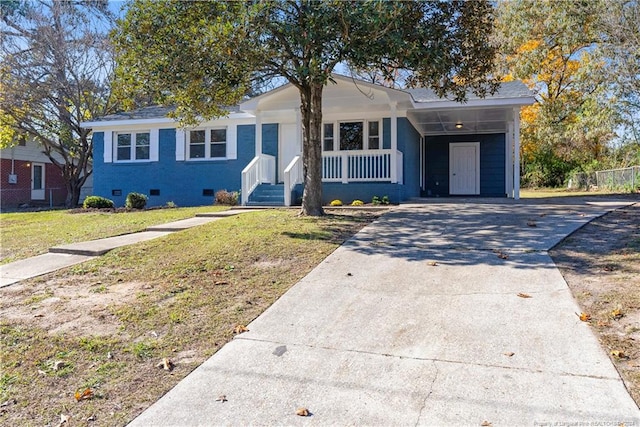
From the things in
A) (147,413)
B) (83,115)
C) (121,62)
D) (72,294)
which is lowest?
(147,413)

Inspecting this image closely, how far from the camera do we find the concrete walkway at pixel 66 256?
20.0 feet

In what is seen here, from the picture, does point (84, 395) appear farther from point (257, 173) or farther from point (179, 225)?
point (257, 173)

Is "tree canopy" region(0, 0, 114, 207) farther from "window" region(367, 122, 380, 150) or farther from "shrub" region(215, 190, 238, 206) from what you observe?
"window" region(367, 122, 380, 150)

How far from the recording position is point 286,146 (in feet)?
51.1

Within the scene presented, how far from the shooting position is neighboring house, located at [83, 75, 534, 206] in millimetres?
13141

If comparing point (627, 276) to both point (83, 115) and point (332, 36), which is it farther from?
point (83, 115)

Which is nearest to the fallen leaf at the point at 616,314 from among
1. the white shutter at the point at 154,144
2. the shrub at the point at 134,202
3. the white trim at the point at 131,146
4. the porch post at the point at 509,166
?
the porch post at the point at 509,166

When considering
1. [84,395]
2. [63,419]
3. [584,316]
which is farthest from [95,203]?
[584,316]

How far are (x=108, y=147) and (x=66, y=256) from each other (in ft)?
40.2

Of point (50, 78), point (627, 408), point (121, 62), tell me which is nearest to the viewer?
point (627, 408)

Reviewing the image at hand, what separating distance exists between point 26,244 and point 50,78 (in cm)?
1534

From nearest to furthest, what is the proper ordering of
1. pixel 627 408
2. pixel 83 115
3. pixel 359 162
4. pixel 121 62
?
pixel 627 408 < pixel 121 62 < pixel 359 162 < pixel 83 115

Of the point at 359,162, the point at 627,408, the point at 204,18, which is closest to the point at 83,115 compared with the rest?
the point at 359,162

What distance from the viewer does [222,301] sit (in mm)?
4805
